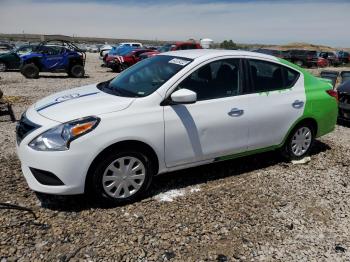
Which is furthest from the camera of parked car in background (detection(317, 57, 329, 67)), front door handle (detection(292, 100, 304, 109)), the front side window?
parked car in background (detection(317, 57, 329, 67))

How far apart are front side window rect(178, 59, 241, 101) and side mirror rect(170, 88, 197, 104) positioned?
23cm

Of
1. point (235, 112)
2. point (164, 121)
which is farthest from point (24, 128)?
point (235, 112)

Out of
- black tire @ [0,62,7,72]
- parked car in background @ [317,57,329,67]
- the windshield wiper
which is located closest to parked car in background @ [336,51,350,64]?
parked car in background @ [317,57,329,67]

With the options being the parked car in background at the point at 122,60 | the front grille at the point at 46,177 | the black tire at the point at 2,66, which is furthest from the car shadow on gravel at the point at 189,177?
the black tire at the point at 2,66

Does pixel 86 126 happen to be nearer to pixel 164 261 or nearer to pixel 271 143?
pixel 164 261

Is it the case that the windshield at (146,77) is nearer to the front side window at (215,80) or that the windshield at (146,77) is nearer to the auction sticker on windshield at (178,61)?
the auction sticker on windshield at (178,61)

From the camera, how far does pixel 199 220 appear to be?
3.99m

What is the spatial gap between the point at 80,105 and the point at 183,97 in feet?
3.68

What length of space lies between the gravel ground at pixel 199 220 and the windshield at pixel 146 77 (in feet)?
4.03

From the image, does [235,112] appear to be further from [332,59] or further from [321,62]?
[332,59]

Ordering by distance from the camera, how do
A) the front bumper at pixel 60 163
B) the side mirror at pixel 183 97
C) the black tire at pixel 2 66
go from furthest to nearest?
the black tire at pixel 2 66, the side mirror at pixel 183 97, the front bumper at pixel 60 163

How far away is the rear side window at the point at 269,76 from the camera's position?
16.5 feet

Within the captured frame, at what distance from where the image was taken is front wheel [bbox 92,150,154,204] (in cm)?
393

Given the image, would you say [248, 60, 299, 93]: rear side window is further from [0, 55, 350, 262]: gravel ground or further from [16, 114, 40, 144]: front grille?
[16, 114, 40, 144]: front grille
